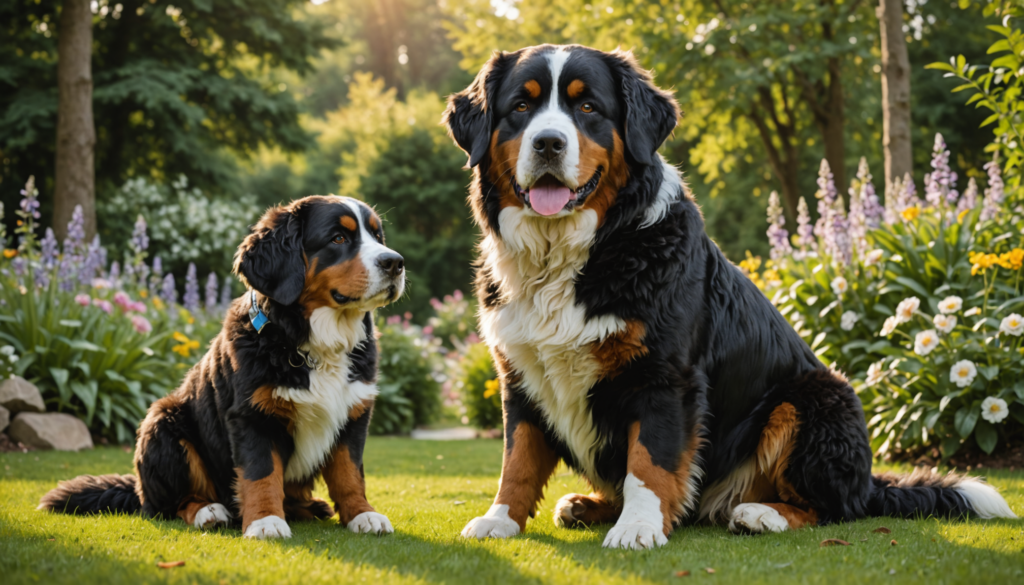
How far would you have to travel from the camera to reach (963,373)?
482 cm

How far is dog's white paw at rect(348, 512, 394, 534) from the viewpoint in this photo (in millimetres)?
3357

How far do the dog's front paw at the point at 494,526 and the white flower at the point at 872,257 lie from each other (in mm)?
3716

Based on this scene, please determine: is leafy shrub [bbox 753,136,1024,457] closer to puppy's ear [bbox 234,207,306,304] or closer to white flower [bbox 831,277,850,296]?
white flower [bbox 831,277,850,296]

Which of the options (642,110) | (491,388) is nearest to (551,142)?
(642,110)

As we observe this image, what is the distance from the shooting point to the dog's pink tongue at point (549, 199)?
3.22 m

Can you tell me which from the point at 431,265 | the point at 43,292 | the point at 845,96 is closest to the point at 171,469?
the point at 43,292

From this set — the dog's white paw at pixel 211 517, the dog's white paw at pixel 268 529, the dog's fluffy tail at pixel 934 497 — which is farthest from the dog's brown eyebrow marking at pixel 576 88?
the dog's white paw at pixel 211 517

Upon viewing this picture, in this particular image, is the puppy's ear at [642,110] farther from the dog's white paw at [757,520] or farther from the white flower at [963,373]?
the white flower at [963,373]

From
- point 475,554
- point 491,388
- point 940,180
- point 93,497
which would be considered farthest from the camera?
point 491,388

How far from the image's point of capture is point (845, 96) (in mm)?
15680

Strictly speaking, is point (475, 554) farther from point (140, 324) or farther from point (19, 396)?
point (140, 324)

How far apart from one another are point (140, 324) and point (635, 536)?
6151 mm

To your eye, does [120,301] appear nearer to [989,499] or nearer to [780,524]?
[780,524]

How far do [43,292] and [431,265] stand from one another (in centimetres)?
1615
